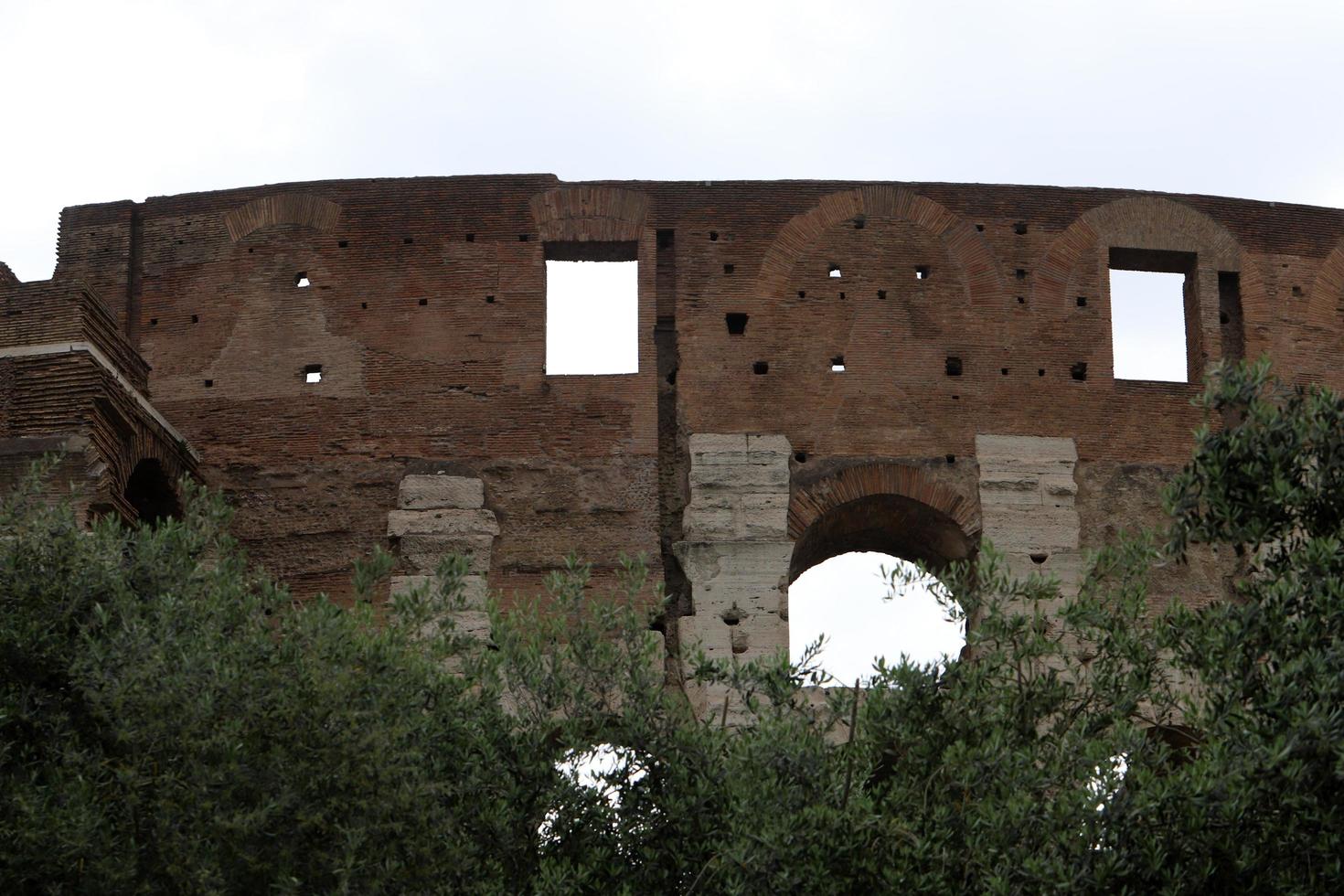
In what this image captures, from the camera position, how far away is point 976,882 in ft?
27.3

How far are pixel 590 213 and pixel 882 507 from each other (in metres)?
2.84

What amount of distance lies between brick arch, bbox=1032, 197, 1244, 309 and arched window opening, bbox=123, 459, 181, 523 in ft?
19.5

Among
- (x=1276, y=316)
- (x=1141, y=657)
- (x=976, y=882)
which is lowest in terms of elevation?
(x=976, y=882)

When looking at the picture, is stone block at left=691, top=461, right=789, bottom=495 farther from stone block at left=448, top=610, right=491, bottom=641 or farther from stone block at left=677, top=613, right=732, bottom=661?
stone block at left=448, top=610, right=491, bottom=641

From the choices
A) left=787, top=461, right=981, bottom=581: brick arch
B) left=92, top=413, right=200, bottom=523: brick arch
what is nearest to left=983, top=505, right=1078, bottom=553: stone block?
left=787, top=461, right=981, bottom=581: brick arch

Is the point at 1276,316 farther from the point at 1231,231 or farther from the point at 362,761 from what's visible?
the point at 362,761

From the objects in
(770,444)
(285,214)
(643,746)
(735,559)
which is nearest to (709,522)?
(735,559)

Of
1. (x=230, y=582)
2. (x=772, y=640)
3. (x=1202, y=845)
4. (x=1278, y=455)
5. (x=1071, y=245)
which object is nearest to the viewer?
(x=1202, y=845)

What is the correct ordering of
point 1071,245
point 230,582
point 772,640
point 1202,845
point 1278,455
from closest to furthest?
1. point 1202,845
2. point 1278,455
3. point 230,582
4. point 772,640
5. point 1071,245

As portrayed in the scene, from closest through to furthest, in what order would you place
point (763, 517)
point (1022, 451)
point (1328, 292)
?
point (763, 517)
point (1022, 451)
point (1328, 292)

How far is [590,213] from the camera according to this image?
14.0m

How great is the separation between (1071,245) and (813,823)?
6598 millimetres

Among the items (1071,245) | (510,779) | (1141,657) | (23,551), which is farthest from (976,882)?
(1071,245)

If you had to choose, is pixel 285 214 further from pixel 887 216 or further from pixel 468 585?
pixel 887 216
